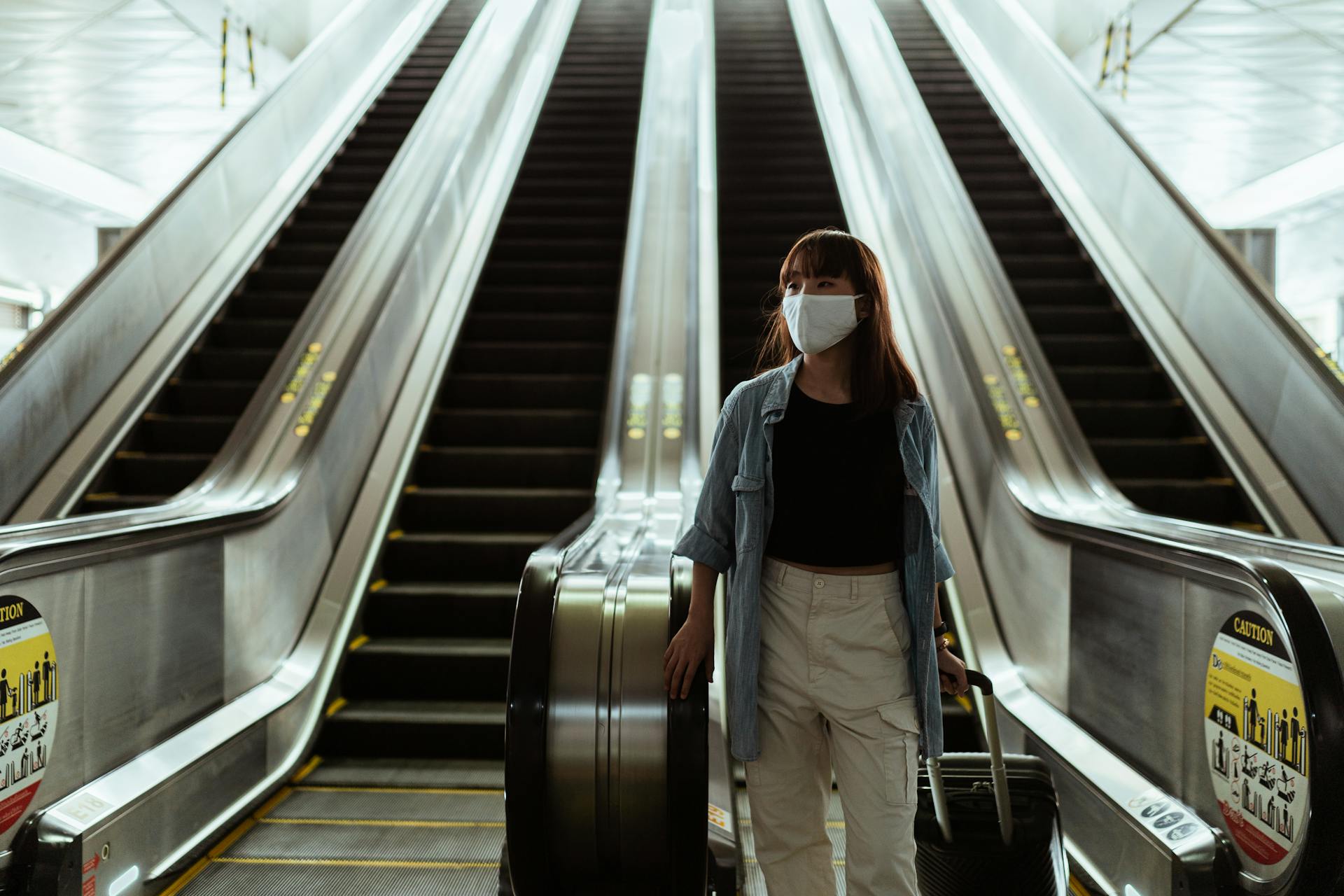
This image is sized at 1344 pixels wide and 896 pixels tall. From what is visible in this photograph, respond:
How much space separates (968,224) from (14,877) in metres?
5.74

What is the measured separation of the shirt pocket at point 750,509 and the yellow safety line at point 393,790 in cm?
213

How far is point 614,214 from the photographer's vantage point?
759 cm

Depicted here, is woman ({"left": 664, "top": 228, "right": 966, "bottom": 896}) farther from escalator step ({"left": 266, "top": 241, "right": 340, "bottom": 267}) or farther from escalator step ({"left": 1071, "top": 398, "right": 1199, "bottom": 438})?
escalator step ({"left": 266, "top": 241, "right": 340, "bottom": 267})

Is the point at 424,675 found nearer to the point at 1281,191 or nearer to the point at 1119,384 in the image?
the point at 1119,384

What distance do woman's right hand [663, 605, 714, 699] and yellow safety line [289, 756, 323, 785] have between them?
2314mm

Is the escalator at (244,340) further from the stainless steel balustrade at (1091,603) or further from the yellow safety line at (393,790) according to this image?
the stainless steel balustrade at (1091,603)

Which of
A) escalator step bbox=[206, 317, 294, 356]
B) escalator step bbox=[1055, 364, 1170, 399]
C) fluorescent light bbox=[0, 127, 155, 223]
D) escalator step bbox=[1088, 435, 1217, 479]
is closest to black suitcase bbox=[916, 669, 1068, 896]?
escalator step bbox=[1088, 435, 1217, 479]

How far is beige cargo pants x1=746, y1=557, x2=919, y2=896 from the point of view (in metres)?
1.81

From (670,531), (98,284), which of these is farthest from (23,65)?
(670,531)

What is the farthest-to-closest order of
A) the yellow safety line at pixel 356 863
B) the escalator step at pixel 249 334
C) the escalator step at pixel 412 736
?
the escalator step at pixel 249 334
the escalator step at pixel 412 736
the yellow safety line at pixel 356 863

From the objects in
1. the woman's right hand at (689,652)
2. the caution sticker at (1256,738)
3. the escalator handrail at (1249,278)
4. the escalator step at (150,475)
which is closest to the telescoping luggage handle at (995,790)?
the caution sticker at (1256,738)

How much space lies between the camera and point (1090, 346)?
571 cm

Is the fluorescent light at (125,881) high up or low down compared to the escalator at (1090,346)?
down

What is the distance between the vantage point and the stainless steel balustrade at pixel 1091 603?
2.24 m
